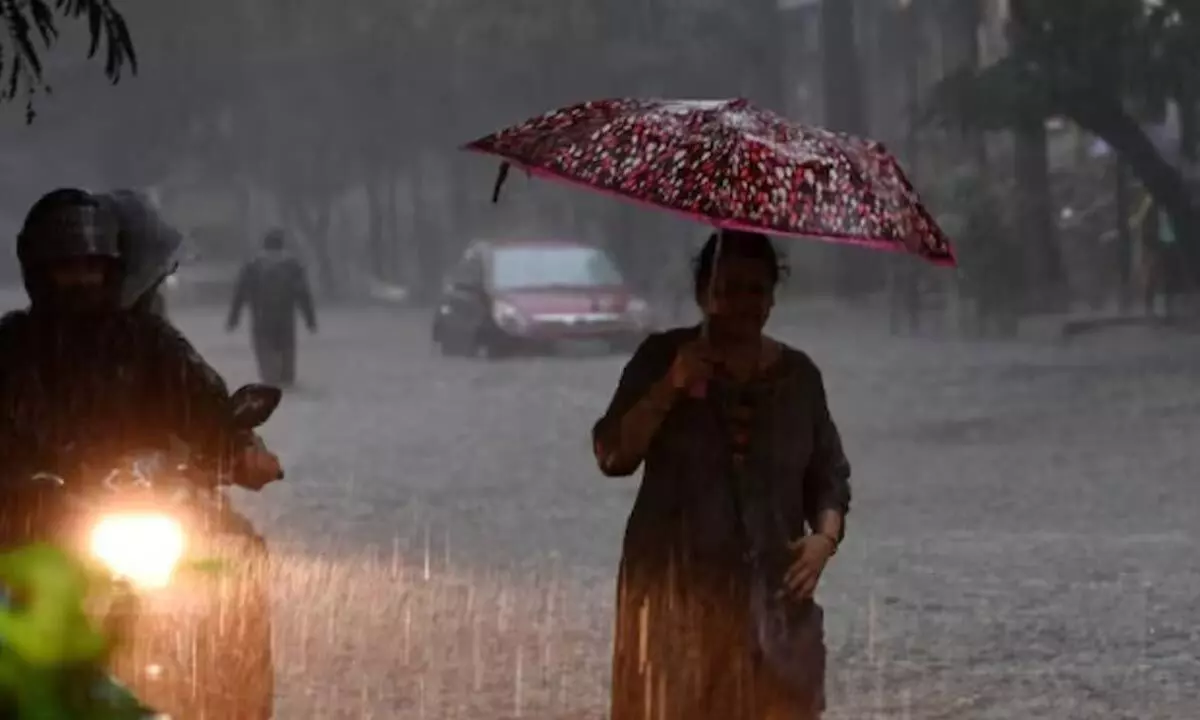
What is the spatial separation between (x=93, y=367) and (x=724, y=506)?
4.07 ft

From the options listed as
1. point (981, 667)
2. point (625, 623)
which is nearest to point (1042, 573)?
point (981, 667)

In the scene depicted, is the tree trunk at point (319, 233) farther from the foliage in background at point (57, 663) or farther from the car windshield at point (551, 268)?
the foliage in background at point (57, 663)

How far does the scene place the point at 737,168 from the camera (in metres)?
3.79

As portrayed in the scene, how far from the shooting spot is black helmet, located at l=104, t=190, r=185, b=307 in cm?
452

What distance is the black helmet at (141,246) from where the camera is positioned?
14.8ft

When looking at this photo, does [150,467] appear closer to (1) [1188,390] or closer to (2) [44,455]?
(2) [44,455]

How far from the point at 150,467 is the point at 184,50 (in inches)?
1331

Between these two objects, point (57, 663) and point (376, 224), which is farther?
point (376, 224)

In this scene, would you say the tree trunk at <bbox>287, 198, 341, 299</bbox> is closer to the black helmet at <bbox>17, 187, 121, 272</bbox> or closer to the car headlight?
the car headlight

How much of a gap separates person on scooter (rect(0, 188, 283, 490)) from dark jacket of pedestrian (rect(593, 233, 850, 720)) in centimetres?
75

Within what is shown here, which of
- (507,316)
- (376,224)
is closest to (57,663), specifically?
(507,316)

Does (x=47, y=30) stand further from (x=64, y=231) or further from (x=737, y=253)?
(x=737, y=253)

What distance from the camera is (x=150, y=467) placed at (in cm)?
355

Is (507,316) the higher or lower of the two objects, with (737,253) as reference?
higher
